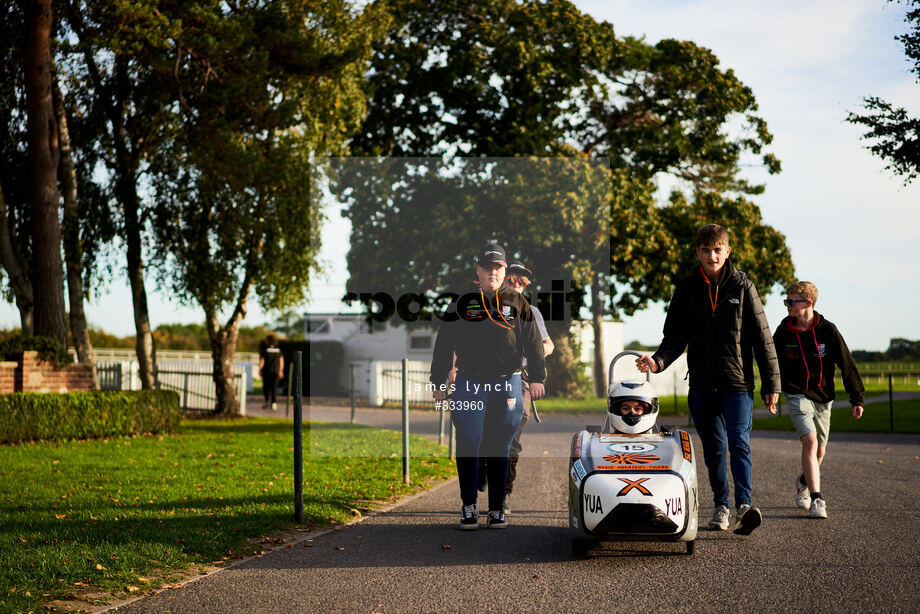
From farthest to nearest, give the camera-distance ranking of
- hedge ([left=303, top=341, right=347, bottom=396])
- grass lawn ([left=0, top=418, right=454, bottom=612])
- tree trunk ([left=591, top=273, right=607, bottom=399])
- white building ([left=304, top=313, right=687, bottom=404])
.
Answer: white building ([left=304, top=313, right=687, bottom=404])
hedge ([left=303, top=341, right=347, bottom=396])
tree trunk ([left=591, top=273, right=607, bottom=399])
grass lawn ([left=0, top=418, right=454, bottom=612])

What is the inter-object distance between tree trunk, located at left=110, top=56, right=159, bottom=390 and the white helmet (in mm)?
16183

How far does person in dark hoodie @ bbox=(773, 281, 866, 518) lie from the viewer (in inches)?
291

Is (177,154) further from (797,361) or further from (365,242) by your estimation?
(797,361)

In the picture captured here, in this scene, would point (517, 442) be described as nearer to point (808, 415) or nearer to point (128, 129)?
point (808, 415)

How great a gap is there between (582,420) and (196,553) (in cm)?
1704

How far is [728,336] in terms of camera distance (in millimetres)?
6477

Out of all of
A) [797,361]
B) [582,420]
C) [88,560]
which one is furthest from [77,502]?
[582,420]

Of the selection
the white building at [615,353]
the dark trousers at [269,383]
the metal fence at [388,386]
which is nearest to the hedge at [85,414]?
the dark trousers at [269,383]

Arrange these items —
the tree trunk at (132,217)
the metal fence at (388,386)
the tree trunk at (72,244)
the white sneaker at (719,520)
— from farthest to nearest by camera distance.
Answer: the metal fence at (388,386) < the tree trunk at (132,217) < the tree trunk at (72,244) < the white sneaker at (719,520)

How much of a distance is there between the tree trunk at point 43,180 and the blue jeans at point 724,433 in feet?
46.6

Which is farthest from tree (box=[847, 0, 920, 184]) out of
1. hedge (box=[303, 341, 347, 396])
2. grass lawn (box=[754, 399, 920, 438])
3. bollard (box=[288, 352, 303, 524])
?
hedge (box=[303, 341, 347, 396])

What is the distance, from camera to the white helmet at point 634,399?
242 inches

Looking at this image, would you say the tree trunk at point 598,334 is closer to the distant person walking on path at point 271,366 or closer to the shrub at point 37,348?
the distant person walking on path at point 271,366

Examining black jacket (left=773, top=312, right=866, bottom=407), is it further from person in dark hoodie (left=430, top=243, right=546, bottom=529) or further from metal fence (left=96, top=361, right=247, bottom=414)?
metal fence (left=96, top=361, right=247, bottom=414)
